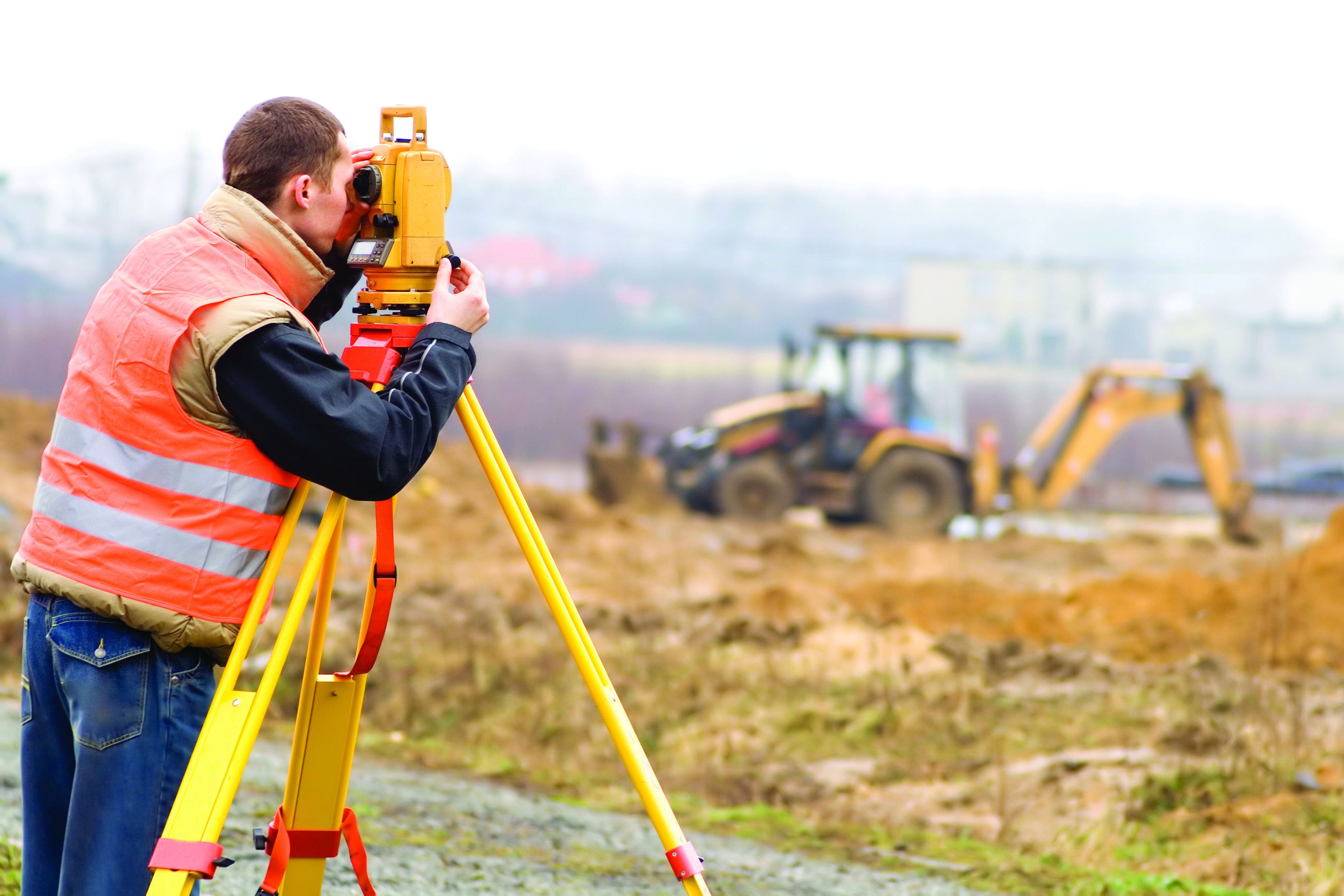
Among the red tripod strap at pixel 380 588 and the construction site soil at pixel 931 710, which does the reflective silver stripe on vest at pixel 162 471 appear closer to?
the red tripod strap at pixel 380 588

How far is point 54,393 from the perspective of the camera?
2097cm

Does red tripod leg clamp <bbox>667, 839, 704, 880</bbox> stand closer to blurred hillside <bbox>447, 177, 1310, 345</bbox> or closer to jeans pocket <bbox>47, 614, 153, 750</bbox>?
jeans pocket <bbox>47, 614, 153, 750</bbox>

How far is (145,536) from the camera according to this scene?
6.06 ft

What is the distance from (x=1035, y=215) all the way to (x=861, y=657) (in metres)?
31.4

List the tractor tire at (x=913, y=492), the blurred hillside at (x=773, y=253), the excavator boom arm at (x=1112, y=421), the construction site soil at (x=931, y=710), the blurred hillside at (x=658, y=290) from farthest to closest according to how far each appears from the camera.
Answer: the blurred hillside at (x=773, y=253) → the blurred hillside at (x=658, y=290) → the excavator boom arm at (x=1112, y=421) → the tractor tire at (x=913, y=492) → the construction site soil at (x=931, y=710)

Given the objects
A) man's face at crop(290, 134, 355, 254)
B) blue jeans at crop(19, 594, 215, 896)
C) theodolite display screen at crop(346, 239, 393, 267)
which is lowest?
blue jeans at crop(19, 594, 215, 896)

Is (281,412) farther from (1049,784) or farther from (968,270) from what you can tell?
(968,270)

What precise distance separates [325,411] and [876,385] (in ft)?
44.5

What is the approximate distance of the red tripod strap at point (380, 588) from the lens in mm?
2174

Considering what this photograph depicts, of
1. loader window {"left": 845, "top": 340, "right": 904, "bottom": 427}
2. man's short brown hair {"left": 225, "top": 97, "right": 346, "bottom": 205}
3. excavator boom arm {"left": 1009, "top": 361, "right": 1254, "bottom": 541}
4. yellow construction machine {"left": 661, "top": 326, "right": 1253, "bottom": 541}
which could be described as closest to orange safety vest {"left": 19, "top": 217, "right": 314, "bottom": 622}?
man's short brown hair {"left": 225, "top": 97, "right": 346, "bottom": 205}

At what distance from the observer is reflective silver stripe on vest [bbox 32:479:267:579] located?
6.06 feet

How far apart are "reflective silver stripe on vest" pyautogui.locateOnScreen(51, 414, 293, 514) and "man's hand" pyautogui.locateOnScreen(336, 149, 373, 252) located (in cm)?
42

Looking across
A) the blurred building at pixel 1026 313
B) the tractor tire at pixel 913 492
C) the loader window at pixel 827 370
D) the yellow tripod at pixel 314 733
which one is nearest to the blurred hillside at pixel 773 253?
the blurred building at pixel 1026 313

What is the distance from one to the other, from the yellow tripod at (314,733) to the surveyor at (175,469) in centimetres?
8
